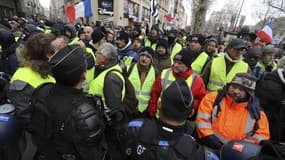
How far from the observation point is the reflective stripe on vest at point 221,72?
3430mm

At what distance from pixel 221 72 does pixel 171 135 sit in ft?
8.24

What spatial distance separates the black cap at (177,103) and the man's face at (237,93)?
979mm

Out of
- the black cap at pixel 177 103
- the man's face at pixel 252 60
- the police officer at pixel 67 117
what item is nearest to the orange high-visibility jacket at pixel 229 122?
the black cap at pixel 177 103

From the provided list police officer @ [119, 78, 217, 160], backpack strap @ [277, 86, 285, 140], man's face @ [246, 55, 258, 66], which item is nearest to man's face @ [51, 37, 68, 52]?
police officer @ [119, 78, 217, 160]

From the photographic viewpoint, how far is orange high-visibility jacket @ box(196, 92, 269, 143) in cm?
214

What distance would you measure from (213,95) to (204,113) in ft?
0.80

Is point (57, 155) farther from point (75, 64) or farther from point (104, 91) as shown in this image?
point (104, 91)

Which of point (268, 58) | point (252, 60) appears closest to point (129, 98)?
point (252, 60)

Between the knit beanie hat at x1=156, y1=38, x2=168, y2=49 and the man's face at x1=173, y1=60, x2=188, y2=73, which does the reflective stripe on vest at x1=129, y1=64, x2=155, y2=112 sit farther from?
the knit beanie hat at x1=156, y1=38, x2=168, y2=49

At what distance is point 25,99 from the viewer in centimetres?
182

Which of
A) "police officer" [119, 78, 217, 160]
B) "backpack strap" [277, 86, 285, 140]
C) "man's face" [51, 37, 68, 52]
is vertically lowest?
"backpack strap" [277, 86, 285, 140]

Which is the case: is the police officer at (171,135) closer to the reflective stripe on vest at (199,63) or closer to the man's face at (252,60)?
the reflective stripe on vest at (199,63)

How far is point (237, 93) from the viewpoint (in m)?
2.15

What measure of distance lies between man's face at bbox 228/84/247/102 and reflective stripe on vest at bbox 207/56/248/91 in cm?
134
